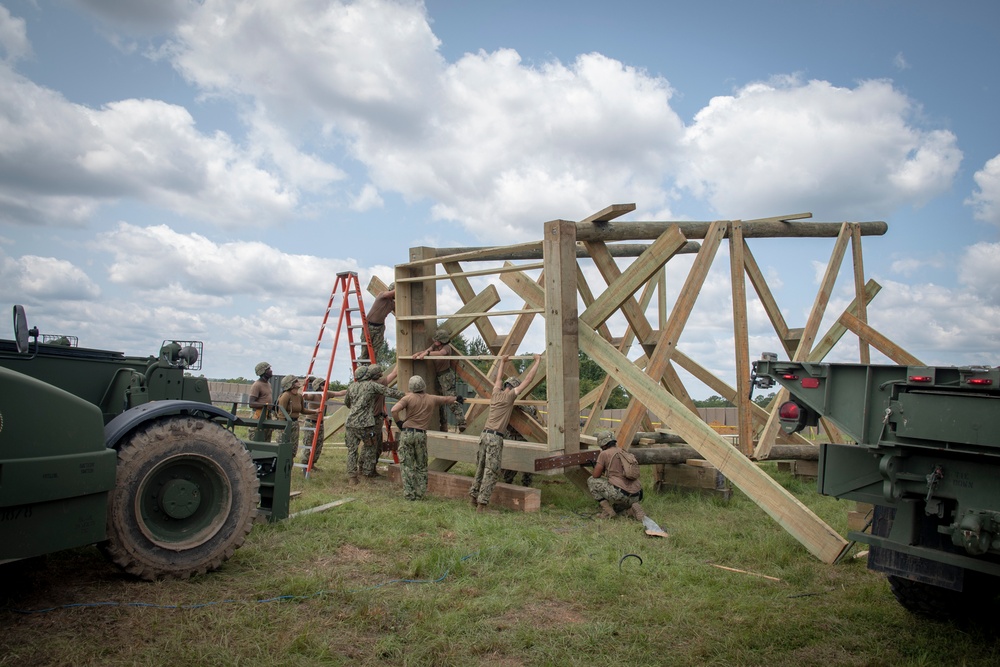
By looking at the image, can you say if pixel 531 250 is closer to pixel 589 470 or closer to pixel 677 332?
pixel 677 332

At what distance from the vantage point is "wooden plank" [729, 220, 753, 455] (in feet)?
30.2

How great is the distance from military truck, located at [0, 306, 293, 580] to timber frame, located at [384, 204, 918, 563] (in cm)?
395

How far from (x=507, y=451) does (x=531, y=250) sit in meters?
2.85

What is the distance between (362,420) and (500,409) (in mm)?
2481

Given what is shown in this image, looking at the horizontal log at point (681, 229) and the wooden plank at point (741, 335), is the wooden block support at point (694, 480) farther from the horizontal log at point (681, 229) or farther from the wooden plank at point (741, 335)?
the horizontal log at point (681, 229)


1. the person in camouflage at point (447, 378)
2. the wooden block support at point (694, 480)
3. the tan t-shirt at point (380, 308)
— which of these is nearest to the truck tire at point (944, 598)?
the wooden block support at point (694, 480)

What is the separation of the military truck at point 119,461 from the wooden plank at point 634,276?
→ 14.7 ft

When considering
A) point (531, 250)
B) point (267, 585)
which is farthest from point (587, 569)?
point (531, 250)

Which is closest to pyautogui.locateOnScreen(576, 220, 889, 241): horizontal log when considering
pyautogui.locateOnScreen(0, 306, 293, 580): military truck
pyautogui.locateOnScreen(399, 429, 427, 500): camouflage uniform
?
pyautogui.locateOnScreen(399, 429, 427, 500): camouflage uniform

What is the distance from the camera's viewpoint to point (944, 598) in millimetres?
4977

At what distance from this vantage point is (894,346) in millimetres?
11023

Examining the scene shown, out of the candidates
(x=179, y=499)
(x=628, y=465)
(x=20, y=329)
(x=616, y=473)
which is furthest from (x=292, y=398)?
(x=20, y=329)

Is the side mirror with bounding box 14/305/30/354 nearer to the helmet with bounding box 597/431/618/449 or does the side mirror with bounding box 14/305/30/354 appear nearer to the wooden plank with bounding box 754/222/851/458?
the helmet with bounding box 597/431/618/449

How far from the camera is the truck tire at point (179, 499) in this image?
520 cm
